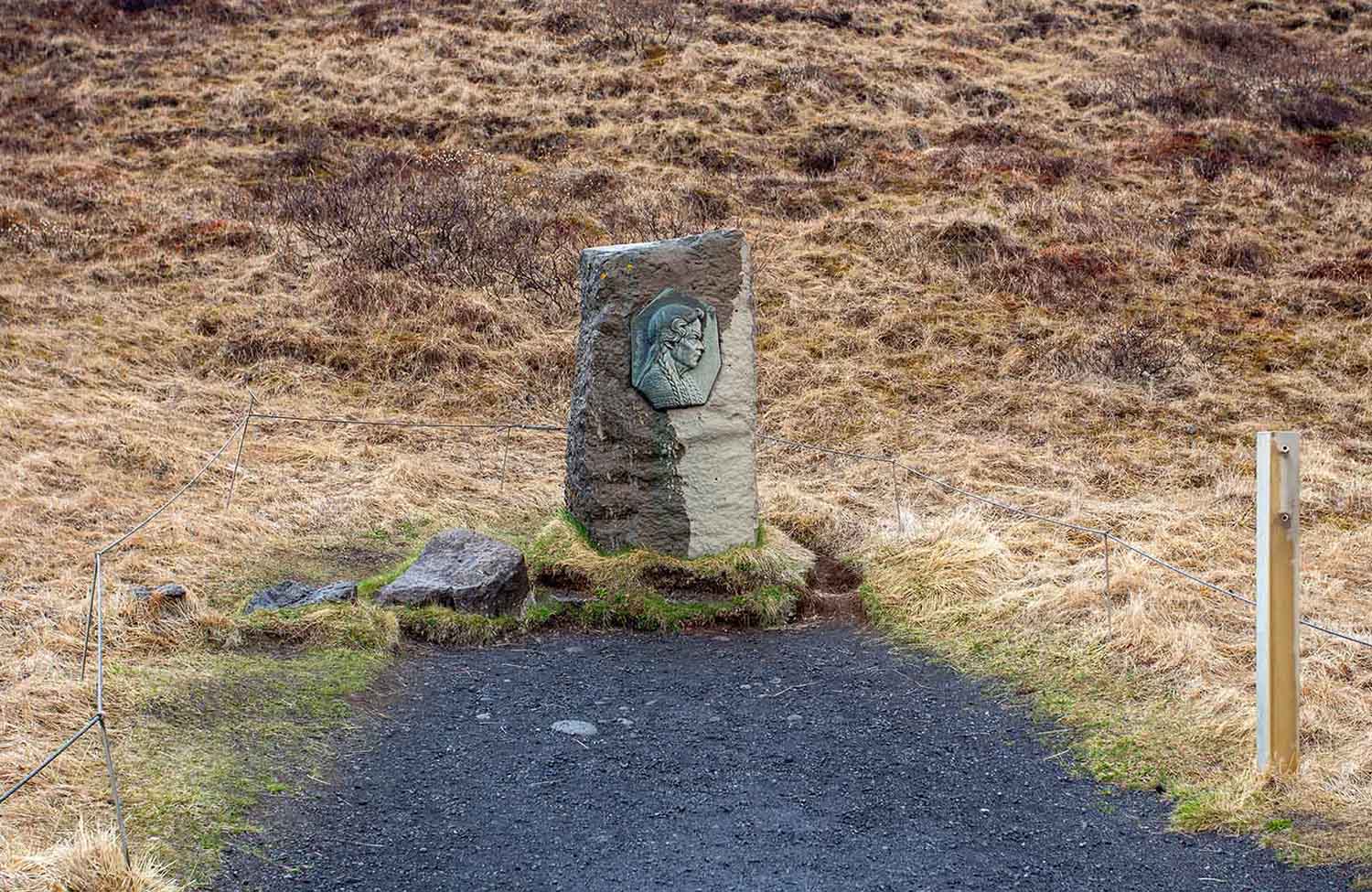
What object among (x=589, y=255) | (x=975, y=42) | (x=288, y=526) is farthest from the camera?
(x=975, y=42)

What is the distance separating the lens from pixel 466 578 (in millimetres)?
6469

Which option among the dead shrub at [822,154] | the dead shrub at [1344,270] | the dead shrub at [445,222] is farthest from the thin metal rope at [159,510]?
the dead shrub at [1344,270]

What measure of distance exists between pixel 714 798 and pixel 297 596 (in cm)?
305

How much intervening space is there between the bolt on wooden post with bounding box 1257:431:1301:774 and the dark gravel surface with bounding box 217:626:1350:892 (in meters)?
0.52

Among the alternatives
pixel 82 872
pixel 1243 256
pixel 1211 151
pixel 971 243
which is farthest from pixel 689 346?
pixel 1211 151

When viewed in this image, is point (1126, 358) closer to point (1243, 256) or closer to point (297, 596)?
point (1243, 256)

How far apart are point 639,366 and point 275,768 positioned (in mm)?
3270

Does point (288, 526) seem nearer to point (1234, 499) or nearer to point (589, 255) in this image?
point (589, 255)

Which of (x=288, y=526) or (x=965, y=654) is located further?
(x=288, y=526)

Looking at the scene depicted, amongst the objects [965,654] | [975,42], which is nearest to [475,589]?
[965,654]

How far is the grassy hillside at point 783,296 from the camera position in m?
6.02

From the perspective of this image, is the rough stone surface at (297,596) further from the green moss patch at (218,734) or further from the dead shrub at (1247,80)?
the dead shrub at (1247,80)

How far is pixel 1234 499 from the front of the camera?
8828 mm

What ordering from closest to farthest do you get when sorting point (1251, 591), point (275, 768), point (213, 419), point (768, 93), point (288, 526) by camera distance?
point (275, 768) → point (1251, 591) → point (288, 526) → point (213, 419) → point (768, 93)
